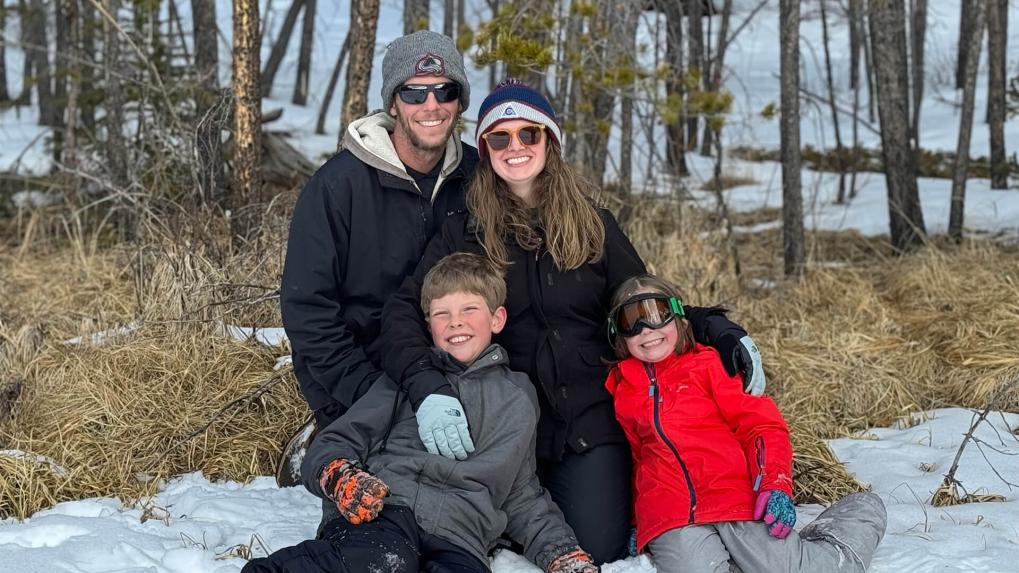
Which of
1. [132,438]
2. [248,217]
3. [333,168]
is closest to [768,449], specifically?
[333,168]

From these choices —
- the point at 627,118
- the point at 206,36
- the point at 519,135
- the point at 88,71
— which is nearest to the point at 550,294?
the point at 519,135

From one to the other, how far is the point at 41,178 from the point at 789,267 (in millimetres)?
7640

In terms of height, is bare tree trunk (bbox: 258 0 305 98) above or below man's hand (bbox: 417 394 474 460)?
above

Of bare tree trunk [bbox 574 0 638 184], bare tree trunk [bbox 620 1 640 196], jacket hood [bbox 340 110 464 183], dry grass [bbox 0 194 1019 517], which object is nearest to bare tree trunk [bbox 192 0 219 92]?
dry grass [bbox 0 194 1019 517]

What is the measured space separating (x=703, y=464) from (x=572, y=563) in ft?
1.80

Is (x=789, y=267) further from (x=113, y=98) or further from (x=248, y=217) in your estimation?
(x=113, y=98)

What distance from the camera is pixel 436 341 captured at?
11.5 ft

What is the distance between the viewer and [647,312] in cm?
353

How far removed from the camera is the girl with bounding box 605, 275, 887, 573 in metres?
3.17

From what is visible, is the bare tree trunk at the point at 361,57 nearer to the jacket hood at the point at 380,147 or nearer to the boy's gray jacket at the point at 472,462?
the jacket hood at the point at 380,147

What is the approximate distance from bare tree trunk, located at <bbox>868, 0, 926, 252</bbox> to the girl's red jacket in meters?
5.51

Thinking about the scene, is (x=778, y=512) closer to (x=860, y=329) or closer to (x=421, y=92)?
(x=421, y=92)

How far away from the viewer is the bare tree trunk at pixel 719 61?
9.76 m

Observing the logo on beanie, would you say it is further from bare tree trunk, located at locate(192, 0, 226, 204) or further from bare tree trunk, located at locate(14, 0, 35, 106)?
bare tree trunk, located at locate(14, 0, 35, 106)
